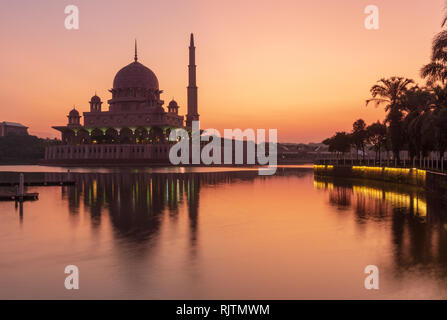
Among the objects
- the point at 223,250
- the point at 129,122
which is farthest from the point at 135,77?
the point at 223,250

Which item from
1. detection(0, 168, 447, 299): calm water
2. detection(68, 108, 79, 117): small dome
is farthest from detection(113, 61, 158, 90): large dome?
detection(0, 168, 447, 299): calm water

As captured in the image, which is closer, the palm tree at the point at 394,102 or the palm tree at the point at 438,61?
the palm tree at the point at 438,61

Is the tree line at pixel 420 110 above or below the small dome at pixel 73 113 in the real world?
below

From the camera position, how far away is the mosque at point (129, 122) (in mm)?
118125

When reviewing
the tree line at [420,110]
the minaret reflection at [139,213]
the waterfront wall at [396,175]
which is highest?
the tree line at [420,110]

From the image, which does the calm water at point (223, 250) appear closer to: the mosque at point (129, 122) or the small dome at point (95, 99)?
the mosque at point (129, 122)

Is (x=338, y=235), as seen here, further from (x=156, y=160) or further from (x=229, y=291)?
(x=156, y=160)

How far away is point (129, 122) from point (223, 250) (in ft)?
384

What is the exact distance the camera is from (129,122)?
124 m

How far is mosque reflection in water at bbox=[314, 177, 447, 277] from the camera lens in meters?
9.52

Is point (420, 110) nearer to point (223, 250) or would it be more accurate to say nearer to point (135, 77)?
point (223, 250)

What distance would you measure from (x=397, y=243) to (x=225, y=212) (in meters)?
7.73

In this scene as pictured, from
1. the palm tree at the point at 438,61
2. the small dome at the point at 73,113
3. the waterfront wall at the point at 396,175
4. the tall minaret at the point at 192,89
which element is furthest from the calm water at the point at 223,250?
the small dome at the point at 73,113

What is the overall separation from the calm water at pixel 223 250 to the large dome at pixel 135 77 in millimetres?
107404
